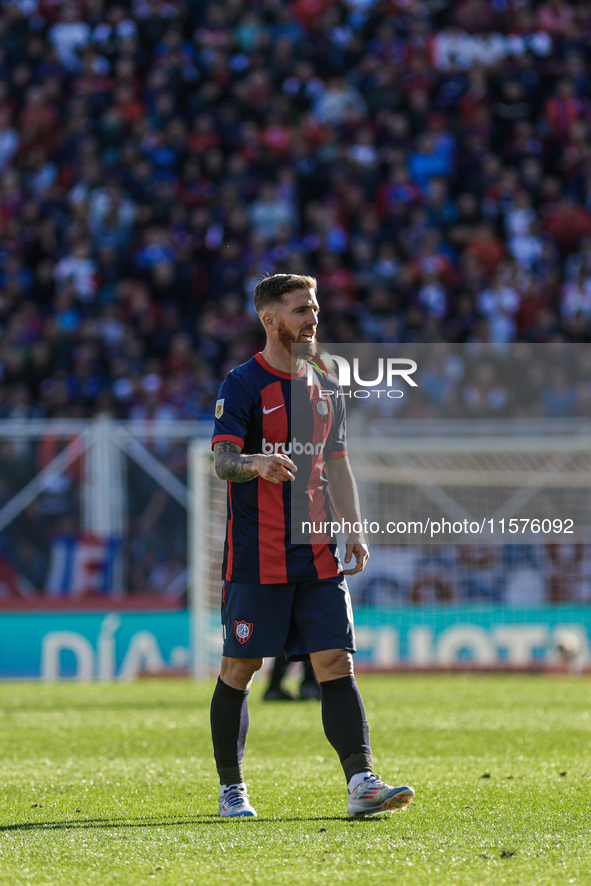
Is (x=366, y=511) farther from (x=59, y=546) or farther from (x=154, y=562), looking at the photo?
(x=59, y=546)

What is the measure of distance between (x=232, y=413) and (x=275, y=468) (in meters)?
0.37

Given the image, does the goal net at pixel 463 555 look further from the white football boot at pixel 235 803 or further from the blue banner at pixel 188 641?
the white football boot at pixel 235 803

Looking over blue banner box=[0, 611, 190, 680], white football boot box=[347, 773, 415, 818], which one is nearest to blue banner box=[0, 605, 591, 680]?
blue banner box=[0, 611, 190, 680]

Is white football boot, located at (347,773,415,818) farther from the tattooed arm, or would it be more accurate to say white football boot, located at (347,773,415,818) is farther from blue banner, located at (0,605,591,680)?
blue banner, located at (0,605,591,680)

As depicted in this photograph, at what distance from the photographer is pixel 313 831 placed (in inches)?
168

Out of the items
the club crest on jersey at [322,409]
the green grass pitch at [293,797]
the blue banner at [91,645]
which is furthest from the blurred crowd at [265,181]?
the club crest on jersey at [322,409]

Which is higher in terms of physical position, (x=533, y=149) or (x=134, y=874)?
(x=533, y=149)

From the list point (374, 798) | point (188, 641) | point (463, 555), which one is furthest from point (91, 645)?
point (374, 798)

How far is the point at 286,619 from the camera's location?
15.0 ft

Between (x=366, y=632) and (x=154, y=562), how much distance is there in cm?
230

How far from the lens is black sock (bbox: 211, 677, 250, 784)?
468 cm

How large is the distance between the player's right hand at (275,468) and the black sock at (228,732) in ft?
2.98

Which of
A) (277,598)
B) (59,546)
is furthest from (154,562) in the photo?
(277,598)

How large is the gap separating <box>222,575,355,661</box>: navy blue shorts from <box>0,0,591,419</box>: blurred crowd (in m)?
9.23
